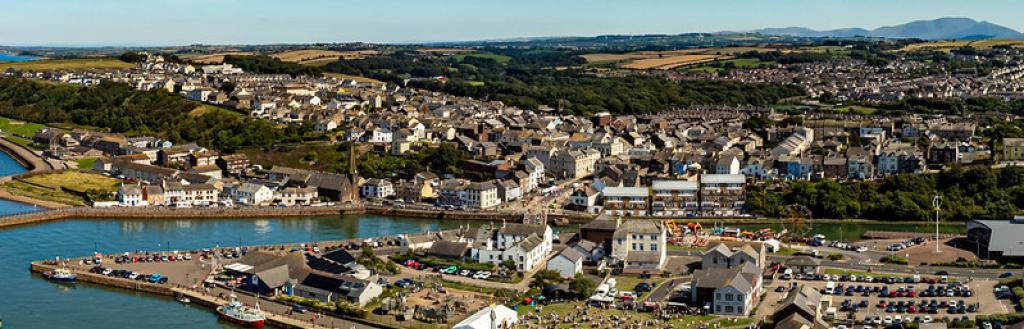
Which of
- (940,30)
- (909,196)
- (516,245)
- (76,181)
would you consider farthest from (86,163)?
(940,30)

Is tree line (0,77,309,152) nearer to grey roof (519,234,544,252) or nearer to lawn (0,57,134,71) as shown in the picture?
lawn (0,57,134,71)

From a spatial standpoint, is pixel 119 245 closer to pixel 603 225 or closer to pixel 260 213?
pixel 260 213

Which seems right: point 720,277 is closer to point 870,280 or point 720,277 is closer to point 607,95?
point 870,280

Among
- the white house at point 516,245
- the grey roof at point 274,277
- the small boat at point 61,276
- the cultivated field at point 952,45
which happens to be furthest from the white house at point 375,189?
the cultivated field at point 952,45

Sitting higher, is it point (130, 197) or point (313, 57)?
point (313, 57)

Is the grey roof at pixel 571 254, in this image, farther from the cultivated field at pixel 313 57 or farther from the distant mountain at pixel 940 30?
the distant mountain at pixel 940 30

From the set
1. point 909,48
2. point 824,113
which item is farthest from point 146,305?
point 909,48

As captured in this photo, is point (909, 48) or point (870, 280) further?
point (909, 48)
